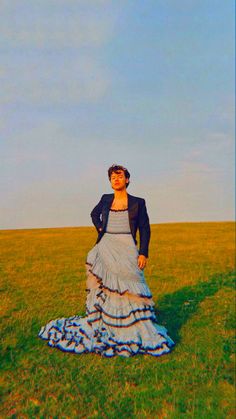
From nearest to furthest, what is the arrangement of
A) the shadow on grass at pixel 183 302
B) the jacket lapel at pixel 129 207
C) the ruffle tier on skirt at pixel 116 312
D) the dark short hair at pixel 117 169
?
the dark short hair at pixel 117 169
the jacket lapel at pixel 129 207
the ruffle tier on skirt at pixel 116 312
the shadow on grass at pixel 183 302

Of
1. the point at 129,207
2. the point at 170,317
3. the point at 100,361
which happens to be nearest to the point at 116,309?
the point at 100,361

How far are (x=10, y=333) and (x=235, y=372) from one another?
4.71 meters

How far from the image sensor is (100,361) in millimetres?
7633

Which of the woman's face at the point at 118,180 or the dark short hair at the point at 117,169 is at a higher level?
the dark short hair at the point at 117,169

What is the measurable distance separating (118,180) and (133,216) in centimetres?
75

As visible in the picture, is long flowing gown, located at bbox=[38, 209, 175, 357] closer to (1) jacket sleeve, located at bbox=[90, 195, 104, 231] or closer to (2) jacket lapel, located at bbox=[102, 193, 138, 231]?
(2) jacket lapel, located at bbox=[102, 193, 138, 231]

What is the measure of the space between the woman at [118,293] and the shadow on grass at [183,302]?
1464mm

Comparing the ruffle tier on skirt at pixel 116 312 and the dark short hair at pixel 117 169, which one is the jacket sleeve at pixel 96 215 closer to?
the ruffle tier on skirt at pixel 116 312

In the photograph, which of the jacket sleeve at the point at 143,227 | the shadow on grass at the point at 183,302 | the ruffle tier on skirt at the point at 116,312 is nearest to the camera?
the jacket sleeve at the point at 143,227

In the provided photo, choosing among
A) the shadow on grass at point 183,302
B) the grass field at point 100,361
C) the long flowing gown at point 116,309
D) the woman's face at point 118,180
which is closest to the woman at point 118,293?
the long flowing gown at point 116,309

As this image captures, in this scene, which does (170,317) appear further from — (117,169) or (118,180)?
(117,169)

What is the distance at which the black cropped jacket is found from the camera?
7.60 m

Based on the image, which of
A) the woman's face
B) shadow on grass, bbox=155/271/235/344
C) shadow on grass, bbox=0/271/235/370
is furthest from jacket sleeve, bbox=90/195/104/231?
shadow on grass, bbox=155/271/235/344

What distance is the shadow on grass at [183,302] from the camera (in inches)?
418
